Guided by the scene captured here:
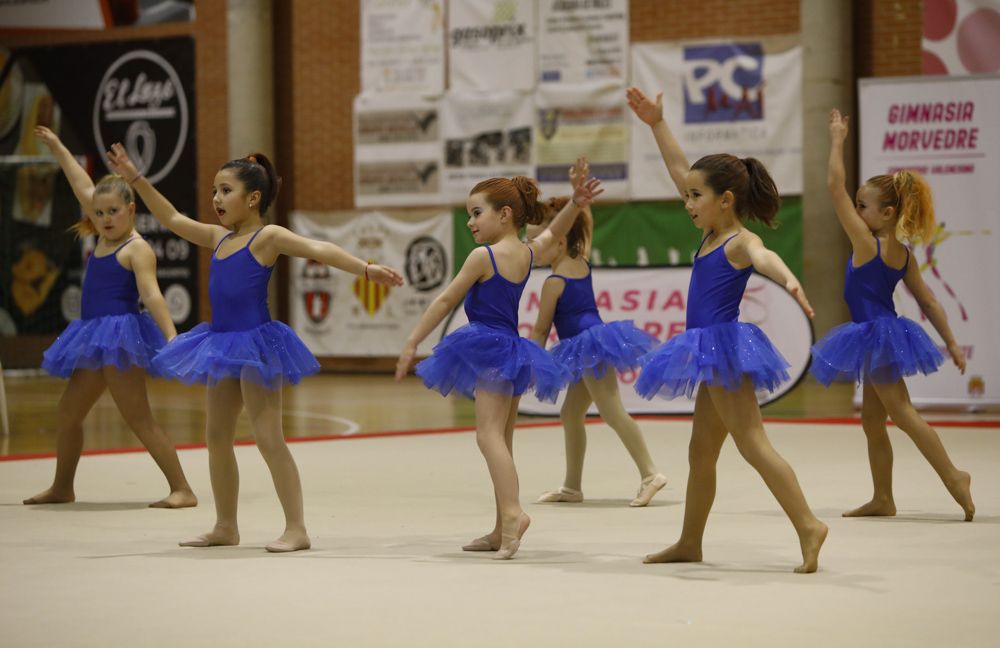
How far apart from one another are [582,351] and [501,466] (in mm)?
1892

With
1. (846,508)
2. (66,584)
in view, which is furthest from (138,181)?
(846,508)

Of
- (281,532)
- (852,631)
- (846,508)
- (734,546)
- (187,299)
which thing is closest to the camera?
(852,631)

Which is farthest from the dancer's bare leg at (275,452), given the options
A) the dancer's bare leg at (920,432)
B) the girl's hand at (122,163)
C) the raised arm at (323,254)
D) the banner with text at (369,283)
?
the banner with text at (369,283)

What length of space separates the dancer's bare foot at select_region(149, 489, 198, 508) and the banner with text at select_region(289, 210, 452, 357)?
33.2ft

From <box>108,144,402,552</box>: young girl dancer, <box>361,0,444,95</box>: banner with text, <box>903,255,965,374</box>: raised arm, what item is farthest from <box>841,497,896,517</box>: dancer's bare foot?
<box>361,0,444,95</box>: banner with text

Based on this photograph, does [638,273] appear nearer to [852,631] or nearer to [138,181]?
[138,181]

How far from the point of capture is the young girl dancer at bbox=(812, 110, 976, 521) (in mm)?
6352

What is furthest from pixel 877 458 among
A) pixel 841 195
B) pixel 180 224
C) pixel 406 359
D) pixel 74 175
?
pixel 74 175

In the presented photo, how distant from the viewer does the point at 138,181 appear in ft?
19.9

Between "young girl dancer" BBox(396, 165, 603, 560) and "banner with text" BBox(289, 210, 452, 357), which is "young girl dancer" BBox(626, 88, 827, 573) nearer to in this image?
"young girl dancer" BBox(396, 165, 603, 560)

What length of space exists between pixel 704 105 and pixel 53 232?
8.59 metres

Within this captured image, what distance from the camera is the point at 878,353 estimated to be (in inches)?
249

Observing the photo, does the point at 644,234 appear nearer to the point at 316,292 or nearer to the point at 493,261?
the point at 316,292

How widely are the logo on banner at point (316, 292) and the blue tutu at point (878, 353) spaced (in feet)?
37.9
